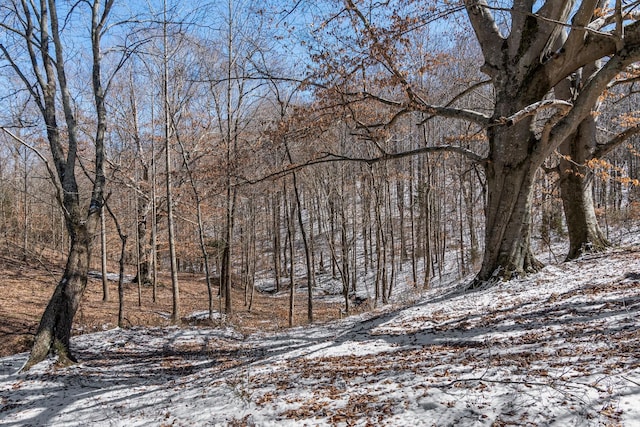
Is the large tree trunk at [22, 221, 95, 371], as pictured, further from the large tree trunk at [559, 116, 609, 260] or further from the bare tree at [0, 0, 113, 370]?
the large tree trunk at [559, 116, 609, 260]

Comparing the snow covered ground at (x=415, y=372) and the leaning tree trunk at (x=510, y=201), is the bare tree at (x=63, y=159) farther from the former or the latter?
the leaning tree trunk at (x=510, y=201)

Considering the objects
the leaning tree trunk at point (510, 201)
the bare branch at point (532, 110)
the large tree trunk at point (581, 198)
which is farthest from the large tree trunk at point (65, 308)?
the large tree trunk at point (581, 198)

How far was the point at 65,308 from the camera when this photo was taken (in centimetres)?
704

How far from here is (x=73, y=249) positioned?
7.29m

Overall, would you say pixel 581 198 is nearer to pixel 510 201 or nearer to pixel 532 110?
pixel 510 201

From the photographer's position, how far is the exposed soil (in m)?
10.5

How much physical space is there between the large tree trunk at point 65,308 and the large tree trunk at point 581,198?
10.5 metres

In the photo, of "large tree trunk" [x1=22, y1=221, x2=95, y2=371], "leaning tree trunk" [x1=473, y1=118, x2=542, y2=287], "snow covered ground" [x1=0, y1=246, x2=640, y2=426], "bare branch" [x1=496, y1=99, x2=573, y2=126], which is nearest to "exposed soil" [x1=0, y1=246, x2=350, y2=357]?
"large tree trunk" [x1=22, y1=221, x2=95, y2=371]

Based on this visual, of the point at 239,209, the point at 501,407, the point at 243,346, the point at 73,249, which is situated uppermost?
the point at 239,209

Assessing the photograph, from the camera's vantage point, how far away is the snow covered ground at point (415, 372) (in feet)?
10.6

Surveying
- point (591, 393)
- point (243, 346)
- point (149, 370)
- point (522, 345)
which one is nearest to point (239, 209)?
point (243, 346)

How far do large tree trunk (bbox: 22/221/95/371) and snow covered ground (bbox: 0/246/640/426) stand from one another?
25cm

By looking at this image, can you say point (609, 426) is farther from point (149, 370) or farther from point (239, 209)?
point (239, 209)

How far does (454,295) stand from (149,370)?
6.18 metres
